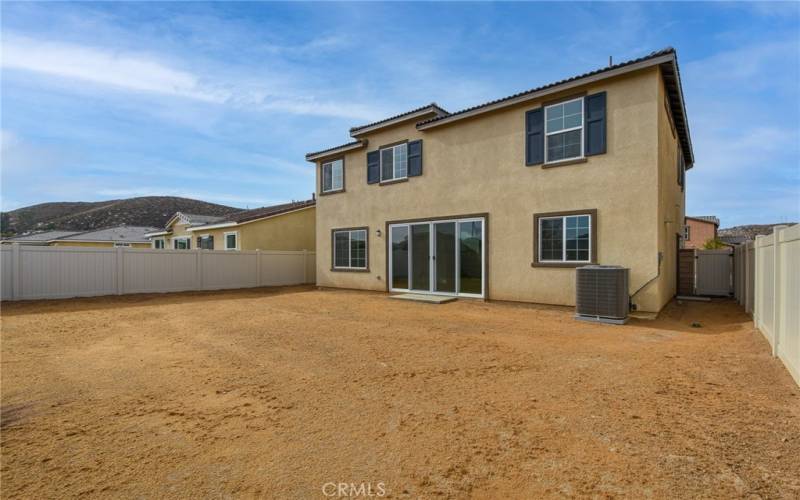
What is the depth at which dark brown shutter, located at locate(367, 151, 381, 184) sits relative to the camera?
47.5ft

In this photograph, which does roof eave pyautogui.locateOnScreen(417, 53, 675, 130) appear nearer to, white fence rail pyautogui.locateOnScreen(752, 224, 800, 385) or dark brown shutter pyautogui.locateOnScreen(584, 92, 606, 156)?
dark brown shutter pyautogui.locateOnScreen(584, 92, 606, 156)

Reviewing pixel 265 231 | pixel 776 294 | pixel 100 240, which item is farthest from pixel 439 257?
pixel 100 240

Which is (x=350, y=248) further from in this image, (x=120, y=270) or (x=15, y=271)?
(x=15, y=271)

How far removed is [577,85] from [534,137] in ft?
5.16

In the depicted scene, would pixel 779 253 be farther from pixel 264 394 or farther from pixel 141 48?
pixel 141 48

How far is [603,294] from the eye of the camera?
325 inches

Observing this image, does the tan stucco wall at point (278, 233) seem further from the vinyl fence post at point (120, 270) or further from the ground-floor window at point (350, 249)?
the vinyl fence post at point (120, 270)

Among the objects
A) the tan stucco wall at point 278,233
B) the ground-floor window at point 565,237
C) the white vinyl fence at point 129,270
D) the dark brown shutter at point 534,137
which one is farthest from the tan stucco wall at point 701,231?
the white vinyl fence at point 129,270

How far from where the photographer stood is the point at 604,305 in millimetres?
8266

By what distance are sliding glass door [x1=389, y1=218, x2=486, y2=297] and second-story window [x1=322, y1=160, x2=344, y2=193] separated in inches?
147

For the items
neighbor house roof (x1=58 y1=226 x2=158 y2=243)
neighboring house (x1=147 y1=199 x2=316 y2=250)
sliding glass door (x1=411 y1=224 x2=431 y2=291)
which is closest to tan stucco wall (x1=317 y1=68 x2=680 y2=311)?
sliding glass door (x1=411 y1=224 x2=431 y2=291)

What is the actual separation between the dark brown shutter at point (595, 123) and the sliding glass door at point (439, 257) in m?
3.55

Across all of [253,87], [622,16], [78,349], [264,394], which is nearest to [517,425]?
[264,394]

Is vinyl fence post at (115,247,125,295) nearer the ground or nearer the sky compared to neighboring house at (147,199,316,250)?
nearer the ground
